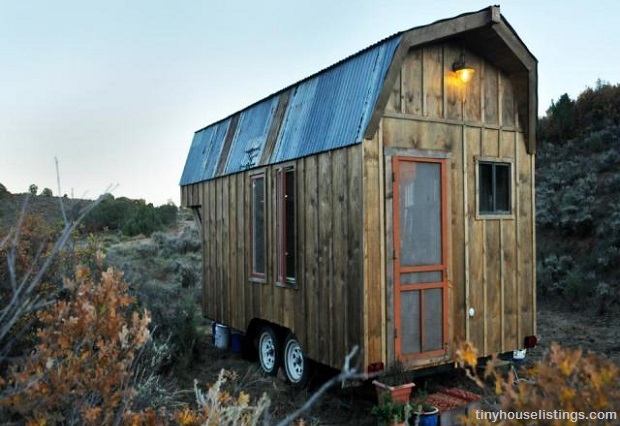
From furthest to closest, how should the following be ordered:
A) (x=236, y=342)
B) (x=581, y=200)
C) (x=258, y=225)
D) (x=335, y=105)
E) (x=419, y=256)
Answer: (x=581, y=200) → (x=236, y=342) → (x=258, y=225) → (x=335, y=105) → (x=419, y=256)

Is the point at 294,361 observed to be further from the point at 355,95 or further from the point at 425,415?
the point at 355,95

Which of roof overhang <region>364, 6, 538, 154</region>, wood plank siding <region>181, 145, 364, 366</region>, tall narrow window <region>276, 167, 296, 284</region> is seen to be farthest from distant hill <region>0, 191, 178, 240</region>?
roof overhang <region>364, 6, 538, 154</region>

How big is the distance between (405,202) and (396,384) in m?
2.04

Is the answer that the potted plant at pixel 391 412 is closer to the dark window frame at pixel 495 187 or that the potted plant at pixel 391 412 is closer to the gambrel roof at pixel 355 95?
the dark window frame at pixel 495 187

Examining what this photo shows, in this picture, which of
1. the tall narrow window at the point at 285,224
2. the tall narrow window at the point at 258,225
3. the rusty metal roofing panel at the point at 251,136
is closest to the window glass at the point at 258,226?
the tall narrow window at the point at 258,225

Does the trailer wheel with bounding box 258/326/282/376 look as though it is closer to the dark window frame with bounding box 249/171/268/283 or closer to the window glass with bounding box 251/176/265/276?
the dark window frame with bounding box 249/171/268/283

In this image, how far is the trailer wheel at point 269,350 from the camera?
7301 mm

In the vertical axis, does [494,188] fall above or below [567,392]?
above

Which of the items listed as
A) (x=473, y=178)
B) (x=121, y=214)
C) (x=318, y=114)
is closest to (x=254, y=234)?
(x=318, y=114)

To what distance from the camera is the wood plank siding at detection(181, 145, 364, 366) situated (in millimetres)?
5645

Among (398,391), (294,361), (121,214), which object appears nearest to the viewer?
(398,391)

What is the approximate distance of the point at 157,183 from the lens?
16.3 meters

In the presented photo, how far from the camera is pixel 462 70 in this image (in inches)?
243

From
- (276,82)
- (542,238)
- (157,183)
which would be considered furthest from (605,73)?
(157,183)
